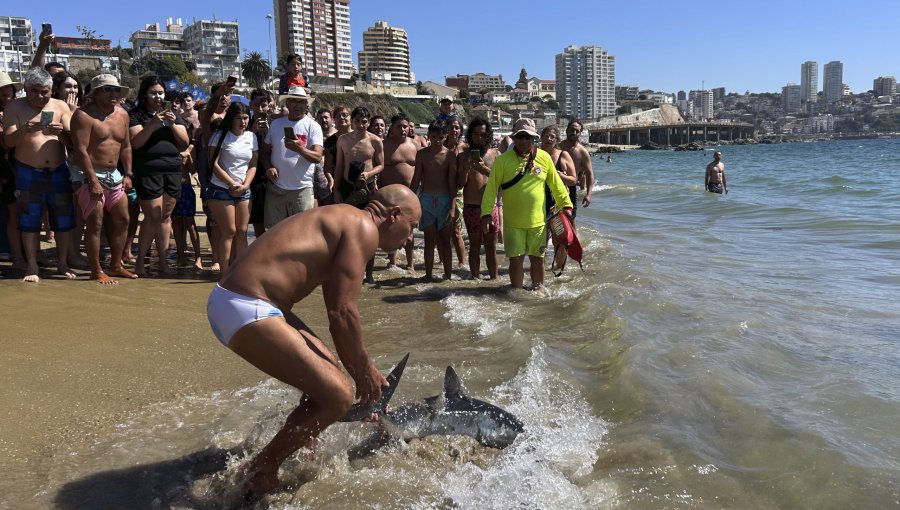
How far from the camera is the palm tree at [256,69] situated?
94.6 metres

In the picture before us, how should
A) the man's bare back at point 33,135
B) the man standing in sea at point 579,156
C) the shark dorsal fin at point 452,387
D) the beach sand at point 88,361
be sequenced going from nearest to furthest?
the beach sand at point 88,361, the shark dorsal fin at point 452,387, the man's bare back at point 33,135, the man standing in sea at point 579,156

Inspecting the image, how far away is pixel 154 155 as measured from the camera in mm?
7219

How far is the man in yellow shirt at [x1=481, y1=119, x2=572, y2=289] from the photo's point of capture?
24.0 feet

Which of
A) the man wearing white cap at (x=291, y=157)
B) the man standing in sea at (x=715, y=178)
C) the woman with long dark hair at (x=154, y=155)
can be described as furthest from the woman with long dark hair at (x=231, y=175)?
the man standing in sea at (x=715, y=178)

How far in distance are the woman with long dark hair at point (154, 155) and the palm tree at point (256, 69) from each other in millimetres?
91902

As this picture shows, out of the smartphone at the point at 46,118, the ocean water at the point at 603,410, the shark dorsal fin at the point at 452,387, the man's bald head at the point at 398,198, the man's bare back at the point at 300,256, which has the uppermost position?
the smartphone at the point at 46,118

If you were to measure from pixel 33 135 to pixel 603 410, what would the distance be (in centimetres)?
570

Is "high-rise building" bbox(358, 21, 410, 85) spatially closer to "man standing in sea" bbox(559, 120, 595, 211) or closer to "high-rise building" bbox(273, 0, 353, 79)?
"high-rise building" bbox(273, 0, 353, 79)

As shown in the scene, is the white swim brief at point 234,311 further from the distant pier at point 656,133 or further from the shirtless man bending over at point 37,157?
the distant pier at point 656,133

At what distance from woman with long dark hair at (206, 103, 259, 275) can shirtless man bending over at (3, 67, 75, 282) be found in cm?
136

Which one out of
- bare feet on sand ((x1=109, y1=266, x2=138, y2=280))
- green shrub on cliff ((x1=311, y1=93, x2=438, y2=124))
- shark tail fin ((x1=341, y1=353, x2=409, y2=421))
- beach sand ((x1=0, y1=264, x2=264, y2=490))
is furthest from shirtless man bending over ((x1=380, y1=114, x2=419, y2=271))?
green shrub on cliff ((x1=311, y1=93, x2=438, y2=124))

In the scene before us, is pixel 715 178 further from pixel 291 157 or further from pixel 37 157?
pixel 37 157

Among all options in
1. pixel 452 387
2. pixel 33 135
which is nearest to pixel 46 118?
pixel 33 135

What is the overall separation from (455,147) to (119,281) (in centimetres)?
388
